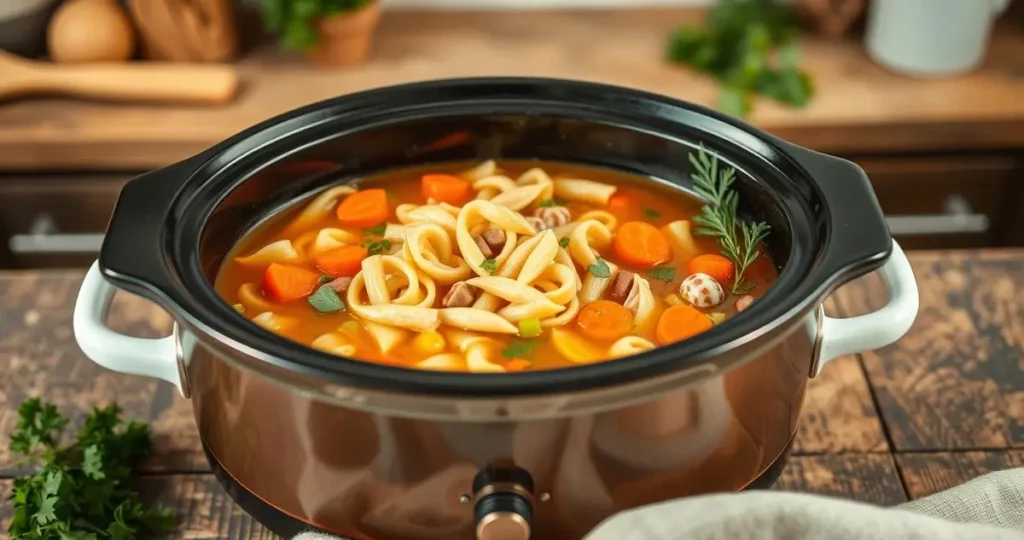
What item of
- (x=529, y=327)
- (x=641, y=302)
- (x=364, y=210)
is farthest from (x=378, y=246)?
(x=641, y=302)

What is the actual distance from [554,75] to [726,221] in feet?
5.56

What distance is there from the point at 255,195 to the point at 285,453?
556 mm

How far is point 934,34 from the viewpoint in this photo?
11.0 feet

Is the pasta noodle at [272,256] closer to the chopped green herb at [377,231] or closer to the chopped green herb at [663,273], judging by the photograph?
the chopped green herb at [377,231]

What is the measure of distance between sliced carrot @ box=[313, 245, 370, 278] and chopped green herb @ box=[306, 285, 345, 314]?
72 mm

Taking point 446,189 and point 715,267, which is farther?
point 446,189

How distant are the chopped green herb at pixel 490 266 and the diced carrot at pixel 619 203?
0.33 m

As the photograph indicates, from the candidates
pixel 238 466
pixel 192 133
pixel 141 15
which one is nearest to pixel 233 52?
pixel 141 15

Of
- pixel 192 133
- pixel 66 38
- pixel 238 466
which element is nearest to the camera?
pixel 238 466

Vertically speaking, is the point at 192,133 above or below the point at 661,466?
below

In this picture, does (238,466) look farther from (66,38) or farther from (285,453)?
(66,38)

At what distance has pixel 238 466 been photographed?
152 cm

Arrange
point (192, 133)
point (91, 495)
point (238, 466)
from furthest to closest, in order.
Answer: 1. point (192, 133)
2. point (91, 495)
3. point (238, 466)

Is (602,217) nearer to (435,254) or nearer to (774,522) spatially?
(435,254)
